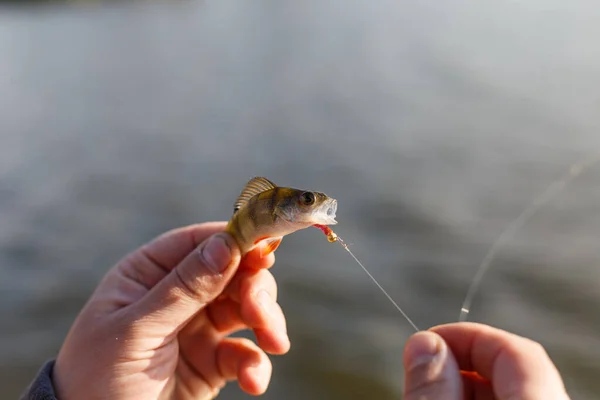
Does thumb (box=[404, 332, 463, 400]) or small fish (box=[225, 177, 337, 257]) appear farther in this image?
small fish (box=[225, 177, 337, 257])

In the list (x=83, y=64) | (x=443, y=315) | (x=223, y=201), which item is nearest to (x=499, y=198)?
(x=443, y=315)

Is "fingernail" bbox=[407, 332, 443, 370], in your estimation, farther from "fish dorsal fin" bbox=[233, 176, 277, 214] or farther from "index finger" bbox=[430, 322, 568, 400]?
"fish dorsal fin" bbox=[233, 176, 277, 214]

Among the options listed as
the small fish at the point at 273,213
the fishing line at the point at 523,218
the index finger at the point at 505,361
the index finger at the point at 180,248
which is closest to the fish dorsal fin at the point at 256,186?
the small fish at the point at 273,213

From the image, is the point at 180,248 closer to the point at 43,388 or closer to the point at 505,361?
the point at 43,388

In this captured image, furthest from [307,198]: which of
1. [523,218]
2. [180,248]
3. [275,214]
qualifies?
[523,218]

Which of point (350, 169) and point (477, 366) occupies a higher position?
point (477, 366)

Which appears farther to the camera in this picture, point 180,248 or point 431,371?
point 180,248

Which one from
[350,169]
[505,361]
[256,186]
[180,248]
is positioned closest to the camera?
[505,361]

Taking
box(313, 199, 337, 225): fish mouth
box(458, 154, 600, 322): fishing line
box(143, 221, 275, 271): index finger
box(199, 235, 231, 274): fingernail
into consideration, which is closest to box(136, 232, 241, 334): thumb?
box(199, 235, 231, 274): fingernail
